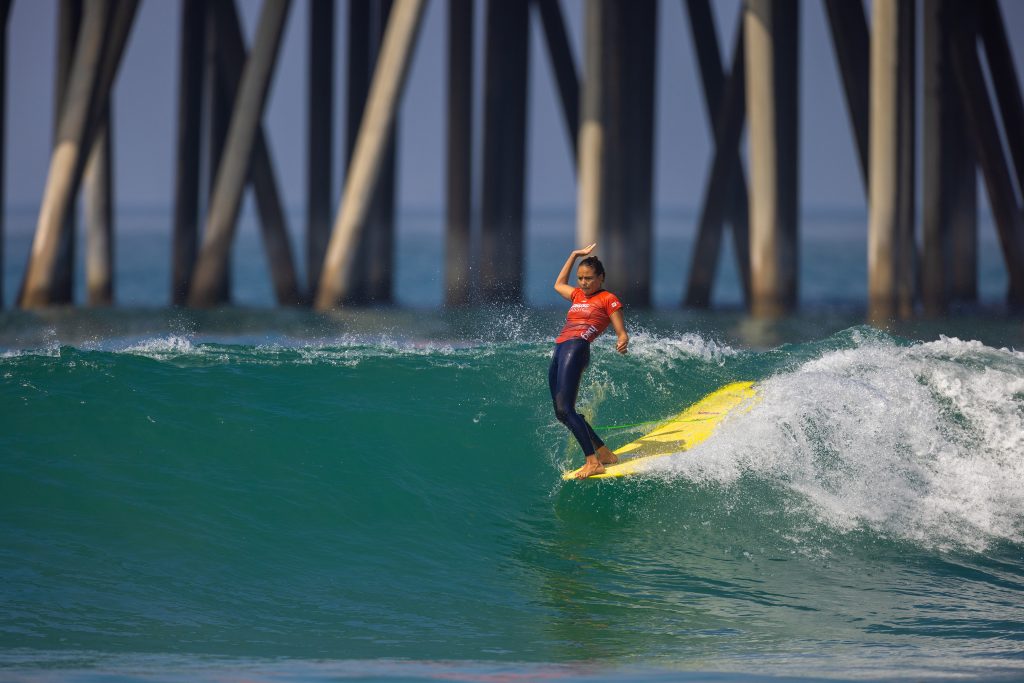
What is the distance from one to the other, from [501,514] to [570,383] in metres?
1.00

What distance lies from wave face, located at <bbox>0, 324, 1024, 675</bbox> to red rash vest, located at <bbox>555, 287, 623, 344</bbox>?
3.34 ft

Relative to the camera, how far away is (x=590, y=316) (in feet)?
25.9

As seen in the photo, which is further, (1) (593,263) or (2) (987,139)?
(2) (987,139)

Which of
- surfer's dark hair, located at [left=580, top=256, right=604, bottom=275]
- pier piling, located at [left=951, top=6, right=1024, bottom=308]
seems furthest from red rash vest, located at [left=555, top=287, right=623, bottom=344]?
pier piling, located at [left=951, top=6, right=1024, bottom=308]

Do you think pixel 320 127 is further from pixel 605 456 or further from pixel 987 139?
pixel 605 456

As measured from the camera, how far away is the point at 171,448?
341 inches

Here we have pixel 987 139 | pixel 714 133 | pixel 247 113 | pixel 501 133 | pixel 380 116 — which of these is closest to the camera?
pixel 380 116

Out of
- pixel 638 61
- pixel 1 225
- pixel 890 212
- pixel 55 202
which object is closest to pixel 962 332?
pixel 890 212

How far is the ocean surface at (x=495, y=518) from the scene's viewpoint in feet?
19.4

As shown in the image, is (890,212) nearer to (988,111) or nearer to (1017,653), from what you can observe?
(988,111)

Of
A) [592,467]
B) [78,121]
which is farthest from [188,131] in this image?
[592,467]

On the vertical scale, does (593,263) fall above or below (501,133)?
below

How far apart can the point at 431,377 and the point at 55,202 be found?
820 centimetres

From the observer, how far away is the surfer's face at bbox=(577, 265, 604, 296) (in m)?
7.89
